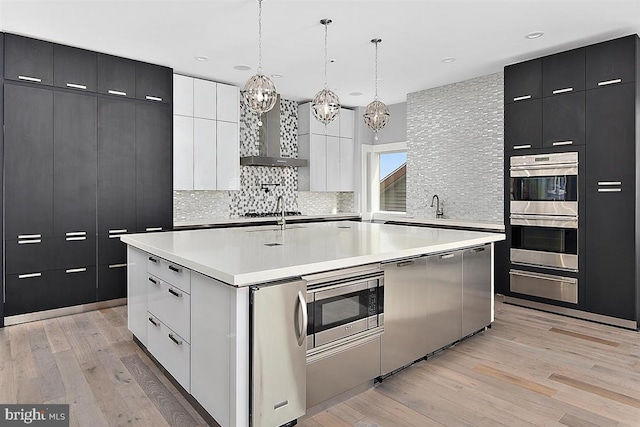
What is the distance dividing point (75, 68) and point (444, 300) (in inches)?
165

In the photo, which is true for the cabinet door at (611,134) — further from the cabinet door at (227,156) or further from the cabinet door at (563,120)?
the cabinet door at (227,156)

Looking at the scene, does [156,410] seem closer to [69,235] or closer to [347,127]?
[69,235]

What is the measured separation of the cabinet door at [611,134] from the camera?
3711mm

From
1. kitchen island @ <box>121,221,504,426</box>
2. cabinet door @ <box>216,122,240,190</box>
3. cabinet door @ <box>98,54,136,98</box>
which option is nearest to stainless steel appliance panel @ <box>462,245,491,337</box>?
kitchen island @ <box>121,221,504,426</box>

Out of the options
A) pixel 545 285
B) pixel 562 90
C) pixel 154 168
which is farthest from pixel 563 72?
pixel 154 168

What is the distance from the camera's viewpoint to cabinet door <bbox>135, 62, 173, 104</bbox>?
181 inches

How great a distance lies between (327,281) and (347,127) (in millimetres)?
5120

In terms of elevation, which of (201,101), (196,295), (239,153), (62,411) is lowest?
(62,411)

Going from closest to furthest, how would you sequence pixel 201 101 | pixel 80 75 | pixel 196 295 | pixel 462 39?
pixel 196 295
pixel 462 39
pixel 80 75
pixel 201 101

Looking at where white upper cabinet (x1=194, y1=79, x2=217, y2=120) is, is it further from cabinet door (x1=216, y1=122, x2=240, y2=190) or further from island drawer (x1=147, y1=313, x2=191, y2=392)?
island drawer (x1=147, y1=313, x2=191, y2=392)

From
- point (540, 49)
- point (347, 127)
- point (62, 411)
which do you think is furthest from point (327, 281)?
point (347, 127)

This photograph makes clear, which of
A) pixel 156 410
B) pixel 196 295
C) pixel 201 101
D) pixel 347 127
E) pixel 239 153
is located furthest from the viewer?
pixel 347 127

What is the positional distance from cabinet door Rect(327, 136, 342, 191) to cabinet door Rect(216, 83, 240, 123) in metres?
1.74

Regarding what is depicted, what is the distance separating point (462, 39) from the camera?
3.95m
